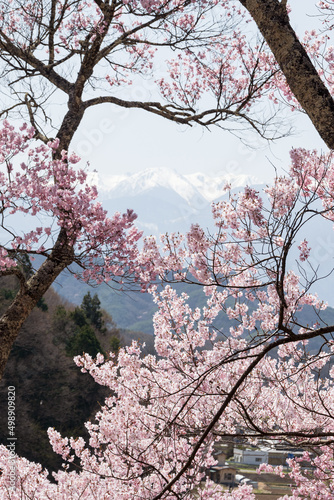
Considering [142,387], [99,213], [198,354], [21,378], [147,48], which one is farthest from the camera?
[21,378]

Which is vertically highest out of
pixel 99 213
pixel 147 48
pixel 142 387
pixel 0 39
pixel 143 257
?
pixel 147 48

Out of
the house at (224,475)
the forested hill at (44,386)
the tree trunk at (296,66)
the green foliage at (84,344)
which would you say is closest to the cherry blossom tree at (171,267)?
the tree trunk at (296,66)

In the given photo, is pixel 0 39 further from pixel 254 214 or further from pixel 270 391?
pixel 270 391

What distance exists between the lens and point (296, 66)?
8.50ft

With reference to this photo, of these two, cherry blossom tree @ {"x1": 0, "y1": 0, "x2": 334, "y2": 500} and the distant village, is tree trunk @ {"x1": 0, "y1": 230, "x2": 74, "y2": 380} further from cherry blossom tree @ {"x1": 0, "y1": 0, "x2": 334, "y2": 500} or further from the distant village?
the distant village

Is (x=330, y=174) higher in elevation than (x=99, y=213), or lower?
higher

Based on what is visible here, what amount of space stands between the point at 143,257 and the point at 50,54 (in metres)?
2.92

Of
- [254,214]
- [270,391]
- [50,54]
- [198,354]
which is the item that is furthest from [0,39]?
[270,391]

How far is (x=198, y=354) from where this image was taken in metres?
5.89

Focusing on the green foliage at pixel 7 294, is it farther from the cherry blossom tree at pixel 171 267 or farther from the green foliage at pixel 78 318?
the cherry blossom tree at pixel 171 267

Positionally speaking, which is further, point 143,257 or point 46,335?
point 46,335

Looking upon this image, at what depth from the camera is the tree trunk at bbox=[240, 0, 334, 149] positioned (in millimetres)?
2484

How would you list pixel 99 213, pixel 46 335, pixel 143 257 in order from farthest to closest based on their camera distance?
1. pixel 46 335
2. pixel 143 257
3. pixel 99 213

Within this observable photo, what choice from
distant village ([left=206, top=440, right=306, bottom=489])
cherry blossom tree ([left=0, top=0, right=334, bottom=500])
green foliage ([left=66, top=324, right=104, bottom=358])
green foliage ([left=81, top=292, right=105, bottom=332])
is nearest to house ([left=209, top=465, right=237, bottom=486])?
distant village ([left=206, top=440, right=306, bottom=489])
